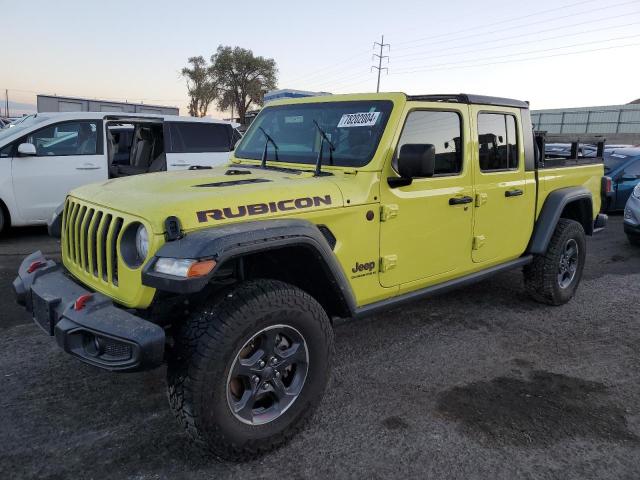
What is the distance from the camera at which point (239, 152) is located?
4.21m

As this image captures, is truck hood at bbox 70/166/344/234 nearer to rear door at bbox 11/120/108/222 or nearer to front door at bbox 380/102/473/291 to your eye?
front door at bbox 380/102/473/291

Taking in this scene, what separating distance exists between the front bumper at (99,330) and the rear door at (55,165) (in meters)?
5.11

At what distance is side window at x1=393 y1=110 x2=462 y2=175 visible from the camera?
3467 mm

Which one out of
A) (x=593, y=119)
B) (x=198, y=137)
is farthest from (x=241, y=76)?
(x=198, y=137)

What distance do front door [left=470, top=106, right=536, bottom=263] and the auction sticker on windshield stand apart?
3.26 feet

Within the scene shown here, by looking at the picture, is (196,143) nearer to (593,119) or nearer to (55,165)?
(55,165)

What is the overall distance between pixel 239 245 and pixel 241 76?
159ft

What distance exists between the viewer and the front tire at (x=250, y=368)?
2354 millimetres

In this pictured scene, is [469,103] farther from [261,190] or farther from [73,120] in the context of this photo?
[73,120]

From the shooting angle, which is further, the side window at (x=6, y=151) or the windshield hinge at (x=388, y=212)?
the side window at (x=6, y=151)

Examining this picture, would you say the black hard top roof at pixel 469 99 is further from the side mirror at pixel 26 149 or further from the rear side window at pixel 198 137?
the side mirror at pixel 26 149

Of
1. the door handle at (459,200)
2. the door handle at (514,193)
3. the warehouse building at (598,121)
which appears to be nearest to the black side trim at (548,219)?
the door handle at (514,193)

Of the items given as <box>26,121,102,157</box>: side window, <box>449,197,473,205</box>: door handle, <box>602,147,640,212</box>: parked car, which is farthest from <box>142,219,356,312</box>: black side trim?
<box>602,147,640,212</box>: parked car

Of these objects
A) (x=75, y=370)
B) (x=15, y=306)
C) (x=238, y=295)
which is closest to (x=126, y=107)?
(x=15, y=306)
